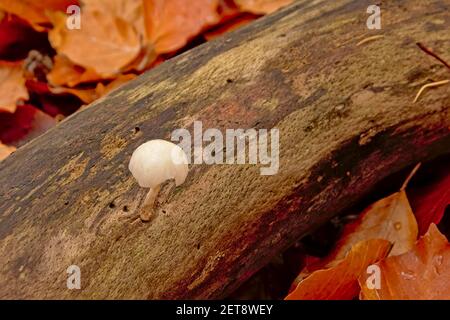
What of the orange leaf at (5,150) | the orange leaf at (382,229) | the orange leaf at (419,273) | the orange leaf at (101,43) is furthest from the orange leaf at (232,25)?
the orange leaf at (419,273)

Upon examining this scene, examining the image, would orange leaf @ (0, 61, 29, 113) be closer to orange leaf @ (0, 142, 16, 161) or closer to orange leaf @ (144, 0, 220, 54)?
orange leaf @ (0, 142, 16, 161)

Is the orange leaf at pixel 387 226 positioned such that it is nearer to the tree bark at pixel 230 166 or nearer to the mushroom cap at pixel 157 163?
the tree bark at pixel 230 166

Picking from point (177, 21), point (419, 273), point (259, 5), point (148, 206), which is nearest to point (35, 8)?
point (177, 21)

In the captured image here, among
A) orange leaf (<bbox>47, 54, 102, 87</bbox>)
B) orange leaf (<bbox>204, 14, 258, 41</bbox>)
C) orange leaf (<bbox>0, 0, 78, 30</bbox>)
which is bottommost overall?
orange leaf (<bbox>47, 54, 102, 87</bbox>)

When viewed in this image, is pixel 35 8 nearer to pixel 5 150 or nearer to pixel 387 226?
pixel 5 150

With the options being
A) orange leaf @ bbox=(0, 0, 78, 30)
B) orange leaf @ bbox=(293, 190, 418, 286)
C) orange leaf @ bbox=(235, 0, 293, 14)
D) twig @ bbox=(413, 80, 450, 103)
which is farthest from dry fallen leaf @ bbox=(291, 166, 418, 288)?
orange leaf @ bbox=(0, 0, 78, 30)

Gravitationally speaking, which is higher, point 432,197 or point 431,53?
point 431,53
